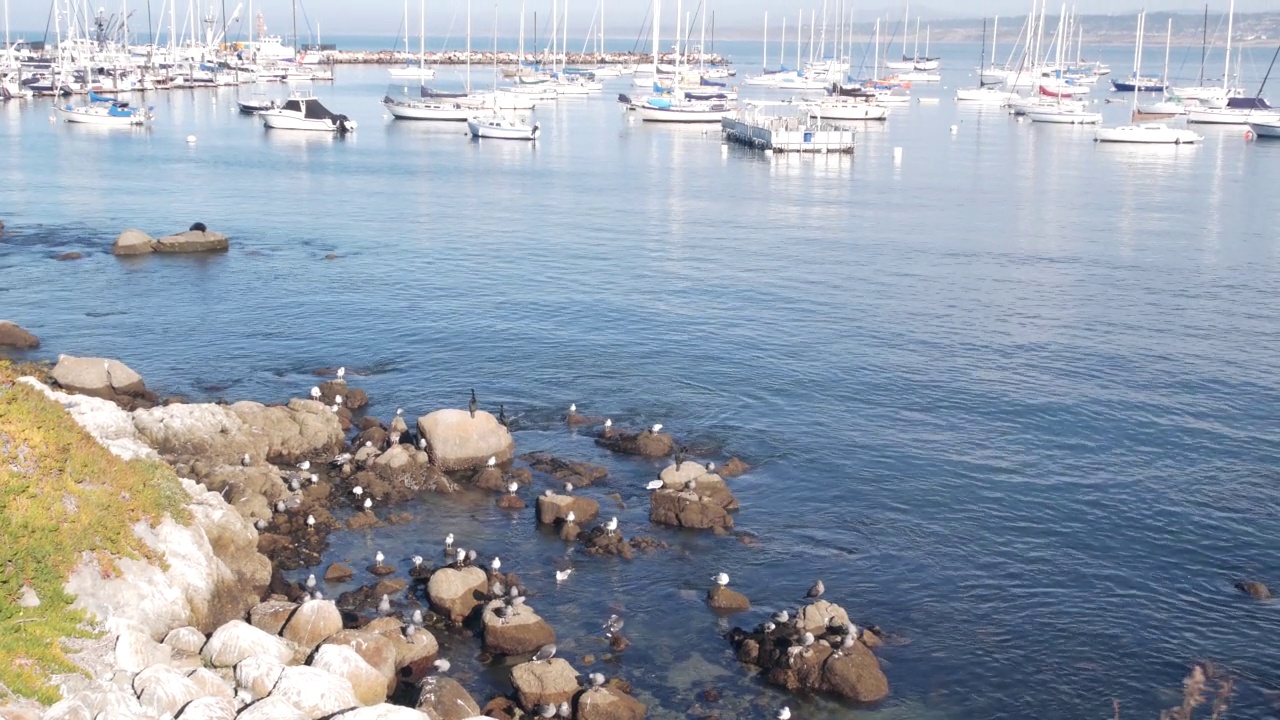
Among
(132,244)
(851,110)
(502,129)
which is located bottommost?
(132,244)

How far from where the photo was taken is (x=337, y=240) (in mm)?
80312

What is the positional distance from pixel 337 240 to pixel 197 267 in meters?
11.7

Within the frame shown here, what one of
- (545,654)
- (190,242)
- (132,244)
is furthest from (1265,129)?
(545,654)

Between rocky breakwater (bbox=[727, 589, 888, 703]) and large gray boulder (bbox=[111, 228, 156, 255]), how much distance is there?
5490 cm

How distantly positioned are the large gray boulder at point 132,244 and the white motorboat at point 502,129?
67.3 meters

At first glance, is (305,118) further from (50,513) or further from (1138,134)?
(50,513)

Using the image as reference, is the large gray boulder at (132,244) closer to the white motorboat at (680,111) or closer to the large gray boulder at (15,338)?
the large gray boulder at (15,338)

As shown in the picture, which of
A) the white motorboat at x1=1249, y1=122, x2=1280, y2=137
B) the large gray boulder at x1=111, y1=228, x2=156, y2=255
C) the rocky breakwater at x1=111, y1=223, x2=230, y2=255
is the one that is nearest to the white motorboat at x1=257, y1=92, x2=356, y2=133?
the rocky breakwater at x1=111, y1=223, x2=230, y2=255

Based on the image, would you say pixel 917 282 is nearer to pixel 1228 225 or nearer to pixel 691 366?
pixel 691 366

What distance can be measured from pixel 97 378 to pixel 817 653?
31.1 metres

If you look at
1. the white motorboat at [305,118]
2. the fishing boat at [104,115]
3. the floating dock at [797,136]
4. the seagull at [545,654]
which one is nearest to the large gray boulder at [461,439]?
the seagull at [545,654]

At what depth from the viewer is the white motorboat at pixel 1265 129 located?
143200mm

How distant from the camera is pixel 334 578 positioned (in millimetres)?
33156

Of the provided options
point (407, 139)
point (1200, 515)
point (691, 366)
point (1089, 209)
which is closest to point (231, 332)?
point (691, 366)
